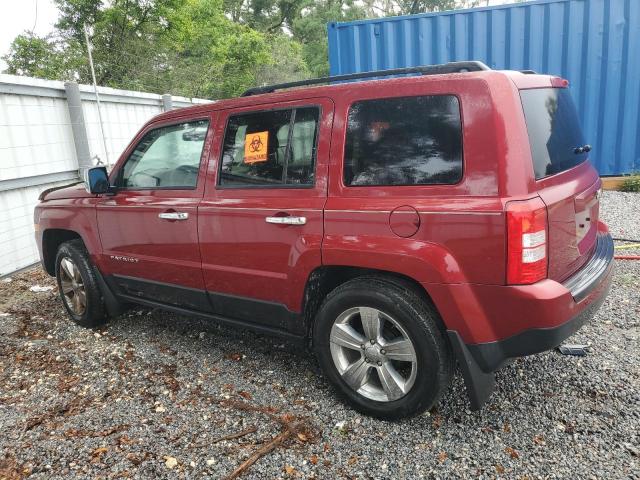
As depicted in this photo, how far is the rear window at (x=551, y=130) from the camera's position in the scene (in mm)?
2305

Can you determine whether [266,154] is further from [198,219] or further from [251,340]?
[251,340]

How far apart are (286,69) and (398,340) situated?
28.3 metres

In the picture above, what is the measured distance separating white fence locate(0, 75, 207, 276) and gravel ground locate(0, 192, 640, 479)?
9.86 feet

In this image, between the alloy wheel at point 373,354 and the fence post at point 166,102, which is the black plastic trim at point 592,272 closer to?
the alloy wheel at point 373,354

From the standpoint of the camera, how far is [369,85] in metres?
2.59

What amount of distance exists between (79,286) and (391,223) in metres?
3.06

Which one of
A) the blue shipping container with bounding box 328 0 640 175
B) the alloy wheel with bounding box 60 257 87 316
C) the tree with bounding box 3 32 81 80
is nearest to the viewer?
the alloy wheel with bounding box 60 257 87 316

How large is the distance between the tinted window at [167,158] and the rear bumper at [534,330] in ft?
6.77

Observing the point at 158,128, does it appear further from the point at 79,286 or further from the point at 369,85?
the point at 369,85

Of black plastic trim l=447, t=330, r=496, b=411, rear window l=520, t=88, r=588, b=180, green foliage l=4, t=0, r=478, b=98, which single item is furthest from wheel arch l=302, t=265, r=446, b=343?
green foliage l=4, t=0, r=478, b=98

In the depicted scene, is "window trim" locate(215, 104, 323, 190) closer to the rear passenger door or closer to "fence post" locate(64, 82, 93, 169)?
the rear passenger door

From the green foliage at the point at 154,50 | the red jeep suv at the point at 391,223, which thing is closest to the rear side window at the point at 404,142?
the red jeep suv at the point at 391,223

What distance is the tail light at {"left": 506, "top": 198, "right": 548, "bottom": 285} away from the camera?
6.92 ft

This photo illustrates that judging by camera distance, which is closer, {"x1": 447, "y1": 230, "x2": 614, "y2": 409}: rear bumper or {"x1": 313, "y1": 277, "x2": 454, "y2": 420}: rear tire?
{"x1": 447, "y1": 230, "x2": 614, "y2": 409}: rear bumper
